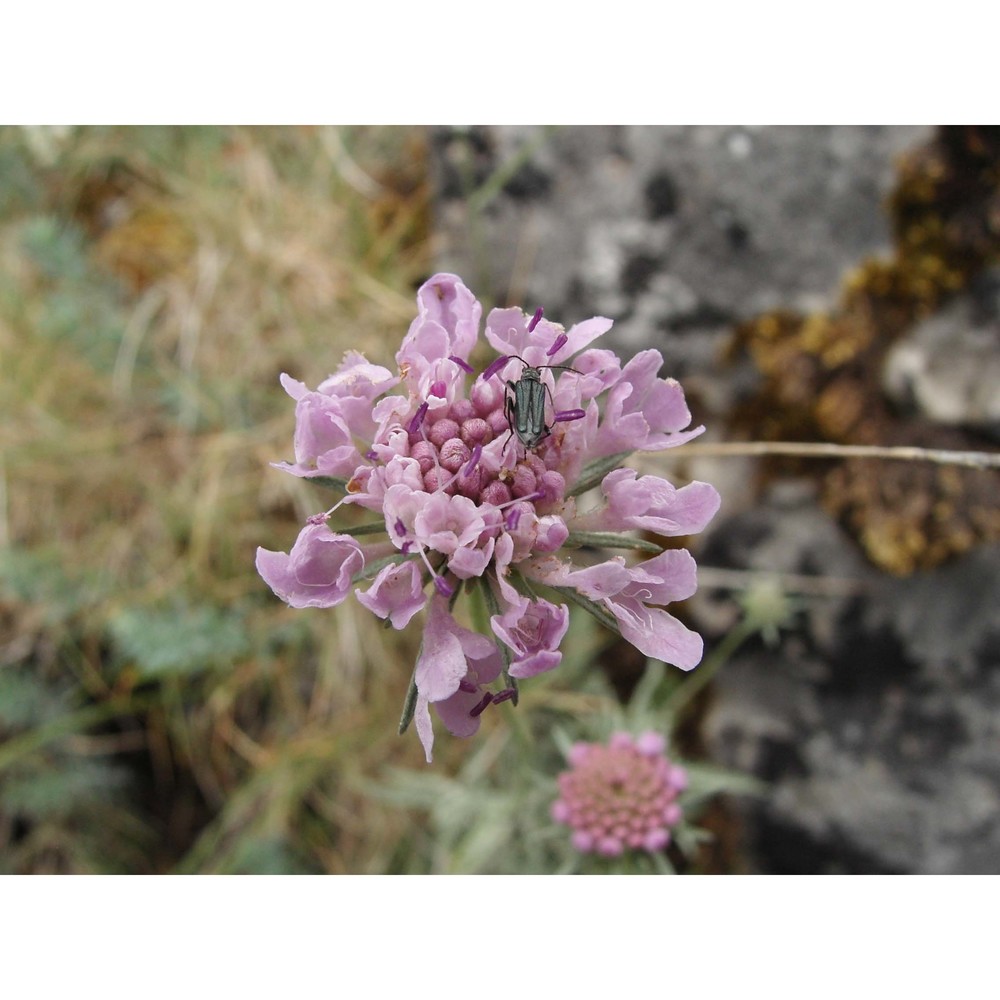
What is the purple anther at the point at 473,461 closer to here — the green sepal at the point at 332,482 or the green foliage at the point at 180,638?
the green sepal at the point at 332,482

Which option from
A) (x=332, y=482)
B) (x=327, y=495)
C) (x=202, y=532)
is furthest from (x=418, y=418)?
(x=202, y=532)

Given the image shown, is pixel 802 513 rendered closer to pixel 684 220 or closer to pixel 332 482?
pixel 684 220

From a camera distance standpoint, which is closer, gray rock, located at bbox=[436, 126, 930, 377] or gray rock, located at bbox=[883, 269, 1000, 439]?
gray rock, located at bbox=[883, 269, 1000, 439]

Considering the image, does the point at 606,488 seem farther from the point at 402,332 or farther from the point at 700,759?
the point at 402,332

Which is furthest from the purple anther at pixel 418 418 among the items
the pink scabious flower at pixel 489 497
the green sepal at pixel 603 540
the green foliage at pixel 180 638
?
the green foliage at pixel 180 638

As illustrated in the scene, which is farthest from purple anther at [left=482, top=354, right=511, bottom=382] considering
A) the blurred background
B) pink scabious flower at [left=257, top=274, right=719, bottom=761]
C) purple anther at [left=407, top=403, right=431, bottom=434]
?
the blurred background

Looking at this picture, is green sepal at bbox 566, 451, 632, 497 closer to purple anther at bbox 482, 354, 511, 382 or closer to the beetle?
the beetle
